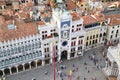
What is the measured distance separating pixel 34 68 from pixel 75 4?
3467cm

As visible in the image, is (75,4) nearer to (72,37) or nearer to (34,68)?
(72,37)

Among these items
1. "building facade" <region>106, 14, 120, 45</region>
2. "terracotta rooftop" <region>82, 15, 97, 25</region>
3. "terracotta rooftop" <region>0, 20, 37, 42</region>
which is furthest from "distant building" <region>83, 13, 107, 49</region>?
"terracotta rooftop" <region>0, 20, 37, 42</region>

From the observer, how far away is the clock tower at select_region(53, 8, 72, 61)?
278ft

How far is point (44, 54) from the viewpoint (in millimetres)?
88875

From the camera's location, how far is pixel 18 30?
85688 millimetres

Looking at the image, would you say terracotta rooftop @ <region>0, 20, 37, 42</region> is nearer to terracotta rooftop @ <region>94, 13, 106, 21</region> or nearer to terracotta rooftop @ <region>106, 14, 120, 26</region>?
terracotta rooftop @ <region>94, 13, 106, 21</region>

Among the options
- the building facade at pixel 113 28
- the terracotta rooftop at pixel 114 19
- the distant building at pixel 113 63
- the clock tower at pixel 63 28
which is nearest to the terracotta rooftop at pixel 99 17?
the building facade at pixel 113 28

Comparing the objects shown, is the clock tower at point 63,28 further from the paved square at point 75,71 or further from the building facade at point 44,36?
the paved square at point 75,71

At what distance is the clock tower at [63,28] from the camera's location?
84.9m

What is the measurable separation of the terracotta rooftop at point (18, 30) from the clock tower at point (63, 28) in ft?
26.7

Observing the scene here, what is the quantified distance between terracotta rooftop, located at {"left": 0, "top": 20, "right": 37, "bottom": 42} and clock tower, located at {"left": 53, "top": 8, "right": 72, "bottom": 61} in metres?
8.14

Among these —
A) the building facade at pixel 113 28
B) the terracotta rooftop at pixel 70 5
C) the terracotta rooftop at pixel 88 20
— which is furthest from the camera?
the terracotta rooftop at pixel 70 5

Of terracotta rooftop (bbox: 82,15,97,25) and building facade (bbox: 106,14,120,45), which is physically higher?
terracotta rooftop (bbox: 82,15,97,25)

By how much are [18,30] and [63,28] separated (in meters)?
14.6
